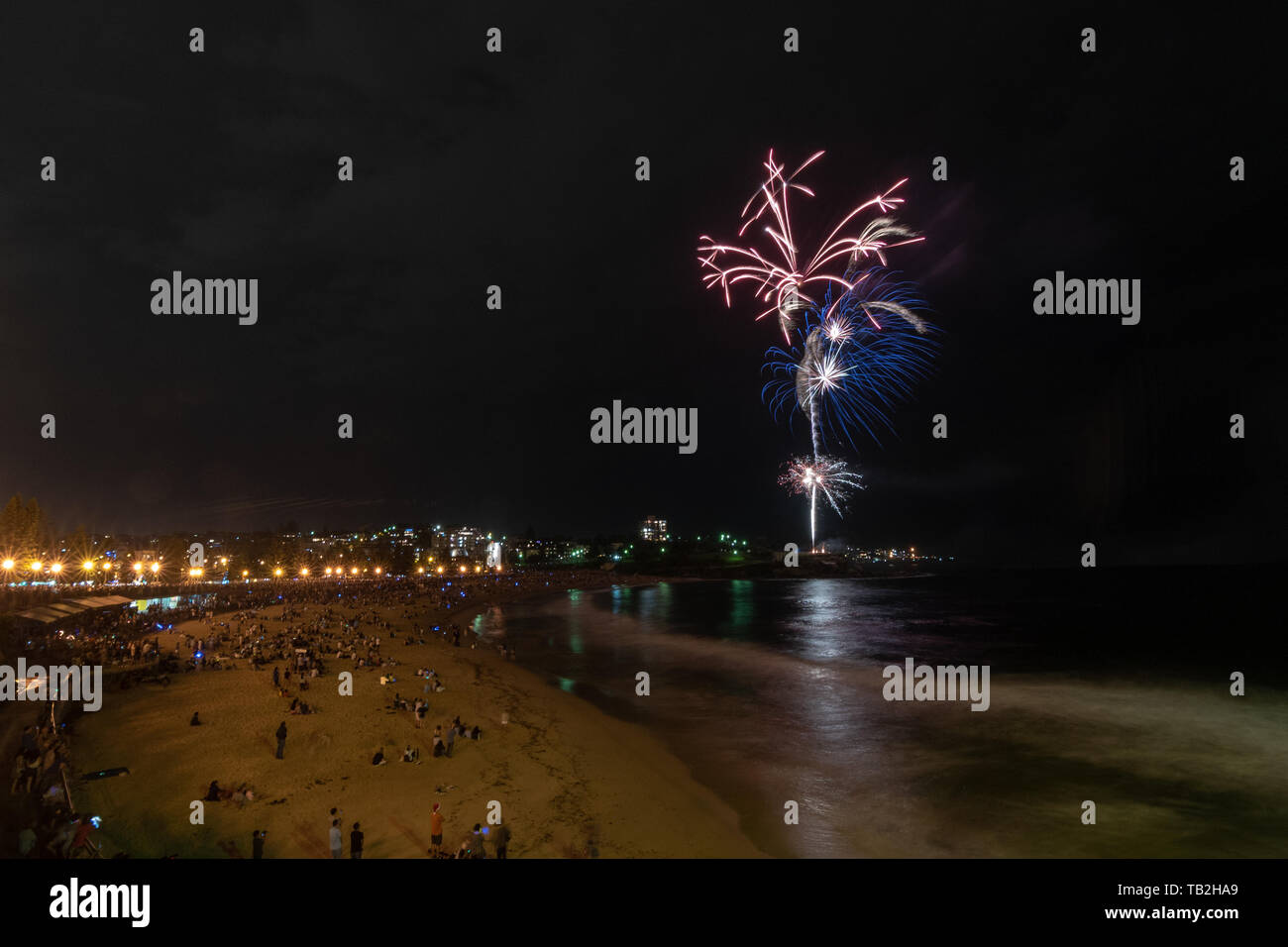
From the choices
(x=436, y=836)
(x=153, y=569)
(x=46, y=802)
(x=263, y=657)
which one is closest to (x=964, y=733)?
(x=436, y=836)

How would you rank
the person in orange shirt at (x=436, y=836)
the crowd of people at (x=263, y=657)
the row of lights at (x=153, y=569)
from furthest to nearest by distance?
the row of lights at (x=153, y=569), the crowd of people at (x=263, y=657), the person in orange shirt at (x=436, y=836)

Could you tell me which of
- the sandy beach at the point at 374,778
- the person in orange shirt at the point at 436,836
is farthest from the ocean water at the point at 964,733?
the person in orange shirt at the point at 436,836

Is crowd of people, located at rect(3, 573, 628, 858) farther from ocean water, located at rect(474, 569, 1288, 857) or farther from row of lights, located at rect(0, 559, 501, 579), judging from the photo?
row of lights, located at rect(0, 559, 501, 579)

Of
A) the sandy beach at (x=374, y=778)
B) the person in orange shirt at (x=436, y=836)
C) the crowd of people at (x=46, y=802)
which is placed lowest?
the sandy beach at (x=374, y=778)

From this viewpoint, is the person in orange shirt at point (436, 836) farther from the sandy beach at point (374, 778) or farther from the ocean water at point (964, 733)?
the ocean water at point (964, 733)

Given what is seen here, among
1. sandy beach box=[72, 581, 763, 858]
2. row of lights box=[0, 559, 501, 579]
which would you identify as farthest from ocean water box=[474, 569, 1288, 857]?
row of lights box=[0, 559, 501, 579]

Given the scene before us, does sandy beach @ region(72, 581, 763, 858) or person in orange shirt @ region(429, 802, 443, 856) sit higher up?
person in orange shirt @ region(429, 802, 443, 856)
